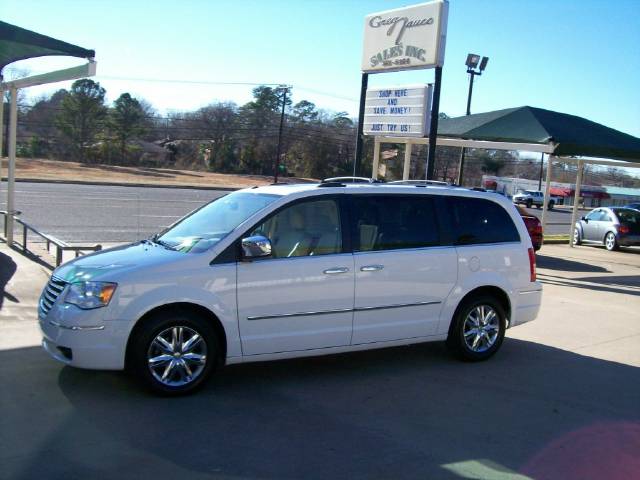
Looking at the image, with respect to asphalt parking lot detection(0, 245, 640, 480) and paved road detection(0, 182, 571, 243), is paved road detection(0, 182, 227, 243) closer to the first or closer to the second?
paved road detection(0, 182, 571, 243)

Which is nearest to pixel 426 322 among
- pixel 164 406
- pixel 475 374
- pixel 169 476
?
pixel 475 374

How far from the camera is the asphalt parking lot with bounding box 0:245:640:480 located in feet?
14.0

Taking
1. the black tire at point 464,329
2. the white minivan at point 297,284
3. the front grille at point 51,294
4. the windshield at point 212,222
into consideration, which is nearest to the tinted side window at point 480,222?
the white minivan at point 297,284

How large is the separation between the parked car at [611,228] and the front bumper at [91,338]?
19.2 meters

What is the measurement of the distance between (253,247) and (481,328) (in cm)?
277

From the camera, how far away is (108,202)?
1032 inches

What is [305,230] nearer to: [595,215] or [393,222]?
[393,222]

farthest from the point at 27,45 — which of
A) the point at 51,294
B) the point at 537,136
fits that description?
the point at 537,136

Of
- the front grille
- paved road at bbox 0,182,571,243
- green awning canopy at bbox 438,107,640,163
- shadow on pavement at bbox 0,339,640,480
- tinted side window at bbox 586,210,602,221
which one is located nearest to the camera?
shadow on pavement at bbox 0,339,640,480

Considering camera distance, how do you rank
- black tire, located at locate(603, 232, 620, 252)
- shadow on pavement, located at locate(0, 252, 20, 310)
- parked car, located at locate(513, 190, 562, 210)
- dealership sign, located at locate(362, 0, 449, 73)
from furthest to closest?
parked car, located at locate(513, 190, 562, 210)
black tire, located at locate(603, 232, 620, 252)
dealership sign, located at locate(362, 0, 449, 73)
shadow on pavement, located at locate(0, 252, 20, 310)

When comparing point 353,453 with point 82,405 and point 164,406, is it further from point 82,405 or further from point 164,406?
point 82,405

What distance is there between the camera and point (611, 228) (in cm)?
2122

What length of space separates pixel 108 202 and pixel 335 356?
2132 cm

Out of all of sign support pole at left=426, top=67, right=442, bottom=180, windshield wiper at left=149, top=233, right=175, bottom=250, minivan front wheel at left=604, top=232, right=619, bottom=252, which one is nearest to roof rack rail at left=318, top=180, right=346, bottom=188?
windshield wiper at left=149, top=233, right=175, bottom=250
